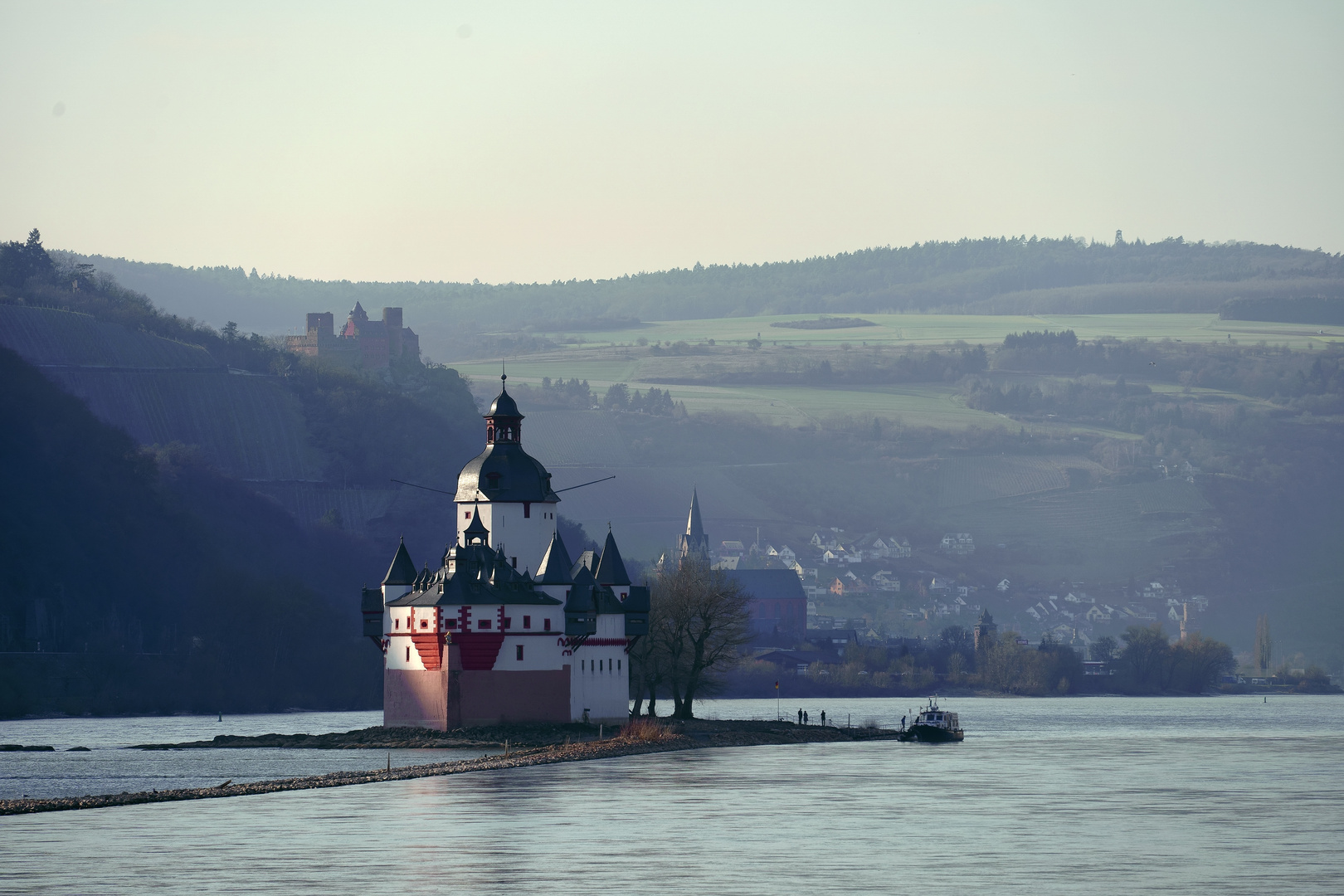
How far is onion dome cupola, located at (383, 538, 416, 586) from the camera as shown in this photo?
429ft

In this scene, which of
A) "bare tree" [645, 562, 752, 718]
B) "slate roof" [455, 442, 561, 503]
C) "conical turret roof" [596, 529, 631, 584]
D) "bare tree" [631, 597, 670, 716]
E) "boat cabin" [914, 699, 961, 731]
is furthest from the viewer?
"bare tree" [631, 597, 670, 716]

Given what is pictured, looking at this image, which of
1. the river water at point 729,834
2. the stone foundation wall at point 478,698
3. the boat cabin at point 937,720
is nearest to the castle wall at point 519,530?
the stone foundation wall at point 478,698

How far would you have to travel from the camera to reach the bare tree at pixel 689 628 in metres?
134

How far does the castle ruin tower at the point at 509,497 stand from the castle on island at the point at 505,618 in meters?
0.08

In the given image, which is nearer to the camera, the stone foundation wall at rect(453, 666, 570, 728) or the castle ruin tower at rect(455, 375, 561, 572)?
the stone foundation wall at rect(453, 666, 570, 728)

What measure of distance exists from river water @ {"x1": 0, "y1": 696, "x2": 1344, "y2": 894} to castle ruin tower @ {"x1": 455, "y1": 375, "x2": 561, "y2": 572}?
30779 millimetres

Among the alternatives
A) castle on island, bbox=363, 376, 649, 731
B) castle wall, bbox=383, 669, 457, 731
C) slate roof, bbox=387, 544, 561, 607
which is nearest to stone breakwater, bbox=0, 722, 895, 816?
castle wall, bbox=383, 669, 457, 731

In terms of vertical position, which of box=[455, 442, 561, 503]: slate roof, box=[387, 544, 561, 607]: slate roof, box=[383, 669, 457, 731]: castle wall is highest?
box=[455, 442, 561, 503]: slate roof

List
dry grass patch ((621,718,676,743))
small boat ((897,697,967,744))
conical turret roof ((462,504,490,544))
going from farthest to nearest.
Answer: small boat ((897,697,967,744)) → conical turret roof ((462,504,490,544)) → dry grass patch ((621,718,676,743))

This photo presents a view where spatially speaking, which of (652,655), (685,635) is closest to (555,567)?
(652,655)

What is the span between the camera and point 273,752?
388 ft

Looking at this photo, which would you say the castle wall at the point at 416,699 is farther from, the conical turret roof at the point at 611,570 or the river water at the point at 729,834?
the river water at the point at 729,834

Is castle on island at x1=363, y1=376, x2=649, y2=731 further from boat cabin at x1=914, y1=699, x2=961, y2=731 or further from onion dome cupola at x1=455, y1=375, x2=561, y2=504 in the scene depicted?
boat cabin at x1=914, y1=699, x2=961, y2=731

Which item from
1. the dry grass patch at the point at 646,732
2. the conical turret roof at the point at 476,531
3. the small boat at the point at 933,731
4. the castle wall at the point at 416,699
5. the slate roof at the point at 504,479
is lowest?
the small boat at the point at 933,731
